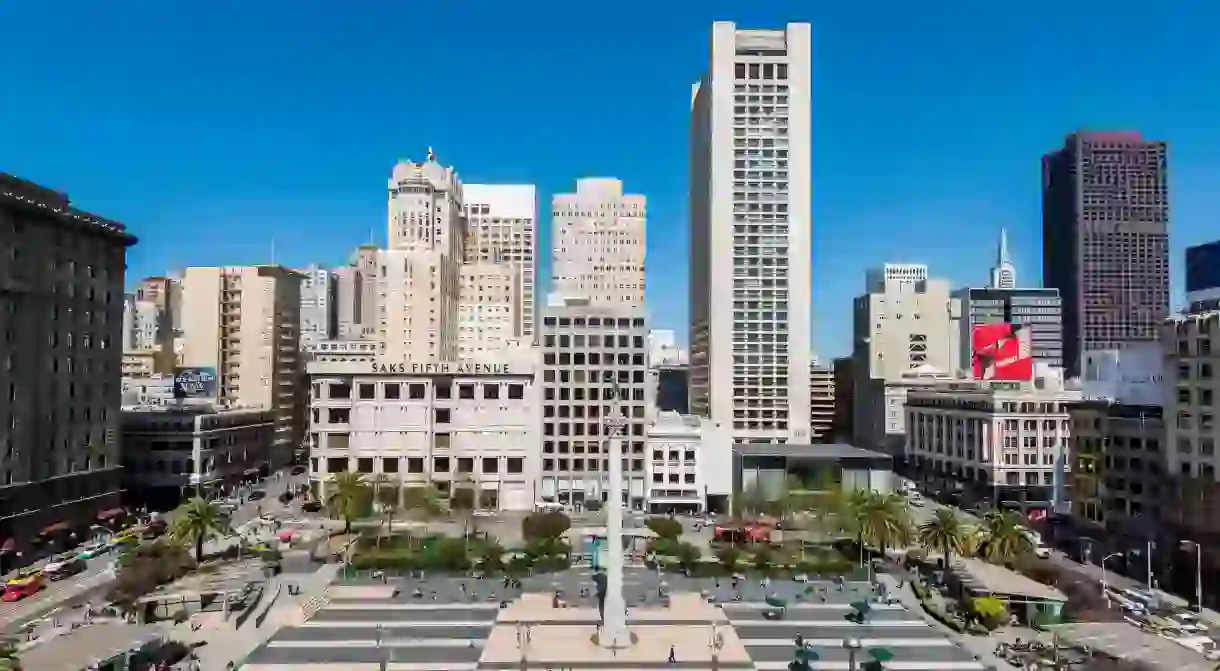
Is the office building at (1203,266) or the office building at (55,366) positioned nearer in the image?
the office building at (55,366)

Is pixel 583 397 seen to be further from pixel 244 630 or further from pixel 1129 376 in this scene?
pixel 1129 376

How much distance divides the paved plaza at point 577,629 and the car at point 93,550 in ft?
81.1

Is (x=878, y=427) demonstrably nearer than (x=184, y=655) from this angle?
No

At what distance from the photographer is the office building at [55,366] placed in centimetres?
7525

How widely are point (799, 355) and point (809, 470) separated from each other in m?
27.5

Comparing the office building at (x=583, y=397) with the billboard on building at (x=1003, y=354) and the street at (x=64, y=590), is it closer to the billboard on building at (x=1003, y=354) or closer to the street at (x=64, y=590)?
the street at (x=64, y=590)

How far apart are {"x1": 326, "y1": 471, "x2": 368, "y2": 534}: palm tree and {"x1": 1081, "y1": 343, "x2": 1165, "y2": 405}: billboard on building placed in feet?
240

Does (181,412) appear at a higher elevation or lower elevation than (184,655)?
higher

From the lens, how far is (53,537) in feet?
261

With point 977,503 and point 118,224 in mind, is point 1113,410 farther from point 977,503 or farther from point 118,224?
point 118,224

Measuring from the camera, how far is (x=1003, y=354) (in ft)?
431

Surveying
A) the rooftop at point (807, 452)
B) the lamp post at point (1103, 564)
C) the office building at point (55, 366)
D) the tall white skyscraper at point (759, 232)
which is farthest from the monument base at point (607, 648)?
the tall white skyscraper at point (759, 232)

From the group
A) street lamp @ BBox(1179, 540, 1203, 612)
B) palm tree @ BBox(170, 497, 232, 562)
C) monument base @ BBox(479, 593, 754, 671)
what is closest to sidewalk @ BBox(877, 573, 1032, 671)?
monument base @ BBox(479, 593, 754, 671)

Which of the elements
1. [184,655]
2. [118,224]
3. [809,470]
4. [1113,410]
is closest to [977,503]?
[809,470]
